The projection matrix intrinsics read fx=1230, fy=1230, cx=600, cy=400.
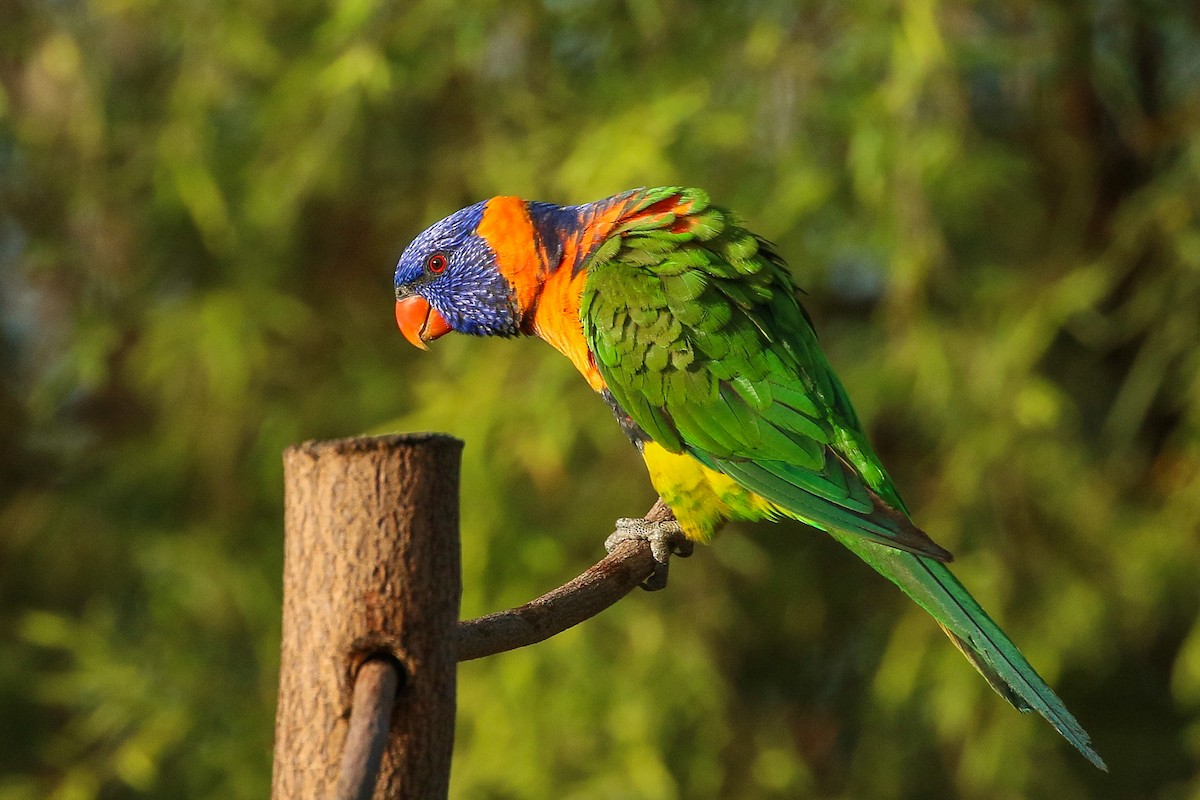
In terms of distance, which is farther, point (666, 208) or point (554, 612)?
point (666, 208)

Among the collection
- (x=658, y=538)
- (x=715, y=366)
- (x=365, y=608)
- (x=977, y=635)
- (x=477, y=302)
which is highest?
(x=477, y=302)

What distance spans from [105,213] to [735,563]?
228 cm

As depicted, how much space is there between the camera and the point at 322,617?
3.69ft


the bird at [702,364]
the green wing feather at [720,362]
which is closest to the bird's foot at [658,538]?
the bird at [702,364]

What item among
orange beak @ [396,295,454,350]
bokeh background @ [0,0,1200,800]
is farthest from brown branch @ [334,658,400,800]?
bokeh background @ [0,0,1200,800]

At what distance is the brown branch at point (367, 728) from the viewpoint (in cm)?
96

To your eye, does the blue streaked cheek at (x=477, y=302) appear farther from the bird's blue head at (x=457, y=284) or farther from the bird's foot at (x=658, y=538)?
the bird's foot at (x=658, y=538)

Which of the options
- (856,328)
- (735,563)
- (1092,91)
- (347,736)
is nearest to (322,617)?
(347,736)

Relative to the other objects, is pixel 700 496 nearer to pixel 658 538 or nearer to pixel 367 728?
pixel 658 538

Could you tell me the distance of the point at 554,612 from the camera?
1429 mm

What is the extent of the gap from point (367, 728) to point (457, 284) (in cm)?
140

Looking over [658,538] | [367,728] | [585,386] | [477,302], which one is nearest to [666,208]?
[477,302]

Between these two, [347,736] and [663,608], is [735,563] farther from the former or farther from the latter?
[347,736]

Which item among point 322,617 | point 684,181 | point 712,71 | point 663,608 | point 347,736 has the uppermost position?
point 712,71
